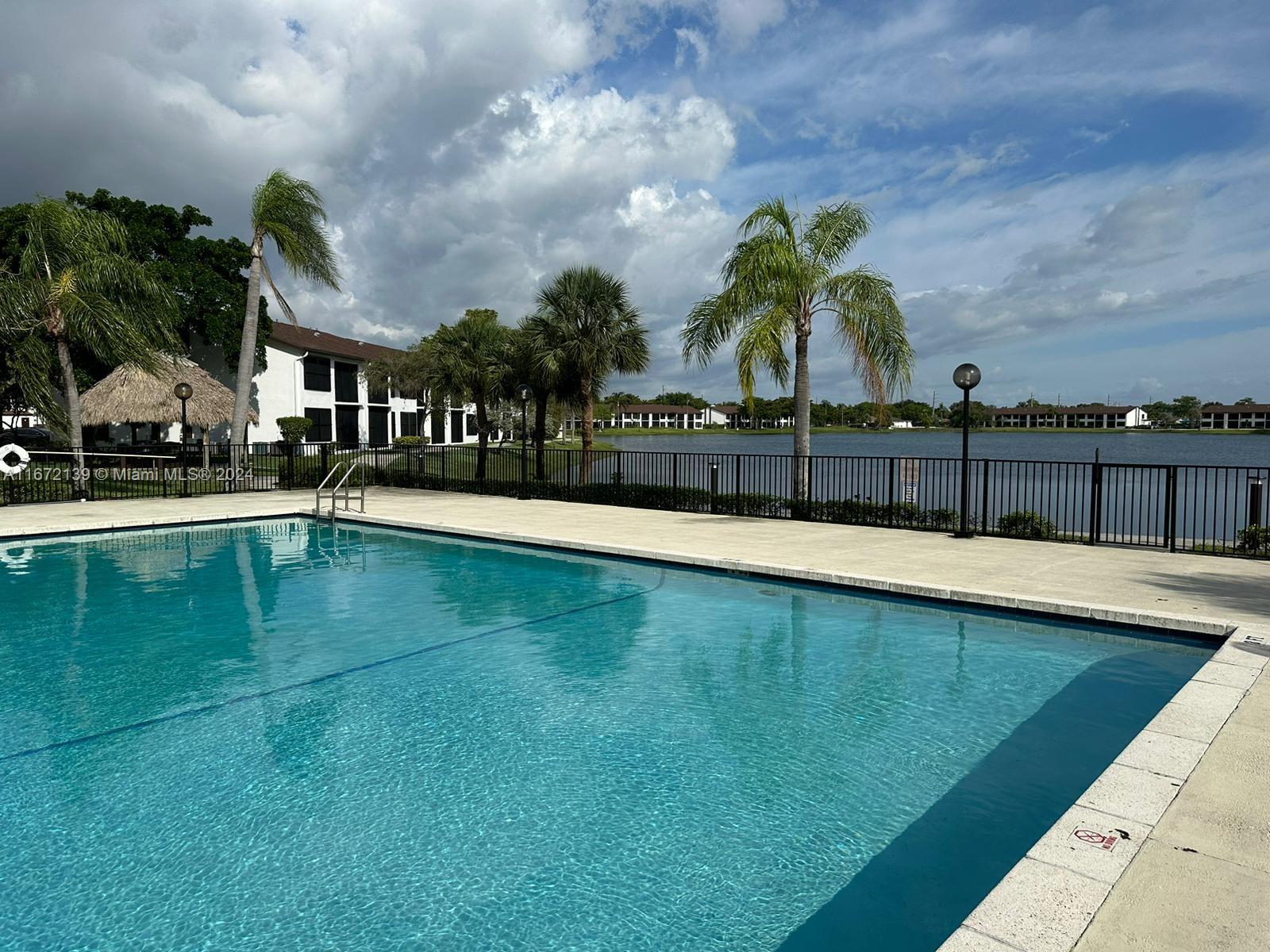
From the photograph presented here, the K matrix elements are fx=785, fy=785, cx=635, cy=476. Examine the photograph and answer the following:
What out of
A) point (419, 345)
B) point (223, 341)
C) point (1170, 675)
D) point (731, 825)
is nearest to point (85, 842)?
point (731, 825)

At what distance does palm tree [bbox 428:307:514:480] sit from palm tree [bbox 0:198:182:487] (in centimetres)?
871

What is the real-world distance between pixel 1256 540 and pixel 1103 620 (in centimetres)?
543

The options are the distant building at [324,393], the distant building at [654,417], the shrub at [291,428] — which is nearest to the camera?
the shrub at [291,428]

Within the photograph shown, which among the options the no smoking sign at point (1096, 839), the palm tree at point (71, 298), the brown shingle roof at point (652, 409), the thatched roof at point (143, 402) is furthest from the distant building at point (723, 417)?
the no smoking sign at point (1096, 839)

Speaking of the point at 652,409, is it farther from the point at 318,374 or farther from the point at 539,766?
the point at 539,766

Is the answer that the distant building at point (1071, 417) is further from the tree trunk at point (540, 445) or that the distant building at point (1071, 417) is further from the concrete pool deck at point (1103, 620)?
the concrete pool deck at point (1103, 620)

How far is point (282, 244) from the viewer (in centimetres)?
2350

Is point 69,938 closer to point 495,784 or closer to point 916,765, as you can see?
point 495,784

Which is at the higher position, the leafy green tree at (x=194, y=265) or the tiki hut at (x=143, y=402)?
the leafy green tree at (x=194, y=265)

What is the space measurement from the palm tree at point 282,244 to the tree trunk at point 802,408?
15.4 m

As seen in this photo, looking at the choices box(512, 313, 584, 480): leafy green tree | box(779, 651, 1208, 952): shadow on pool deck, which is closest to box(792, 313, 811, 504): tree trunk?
box(512, 313, 584, 480): leafy green tree

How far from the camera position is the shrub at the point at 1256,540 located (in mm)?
10797

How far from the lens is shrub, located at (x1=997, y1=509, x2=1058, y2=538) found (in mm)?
12273

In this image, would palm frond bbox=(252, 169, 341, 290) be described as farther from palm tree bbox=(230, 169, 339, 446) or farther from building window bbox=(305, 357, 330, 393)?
building window bbox=(305, 357, 330, 393)
